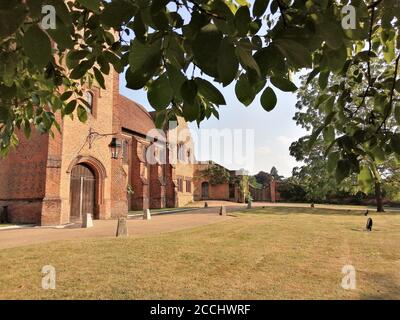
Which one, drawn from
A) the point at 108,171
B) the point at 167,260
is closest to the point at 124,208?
the point at 108,171

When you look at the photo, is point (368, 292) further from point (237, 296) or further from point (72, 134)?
point (72, 134)

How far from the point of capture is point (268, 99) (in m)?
1.61

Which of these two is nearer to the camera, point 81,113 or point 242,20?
point 242,20

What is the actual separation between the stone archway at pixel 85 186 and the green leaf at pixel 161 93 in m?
19.3

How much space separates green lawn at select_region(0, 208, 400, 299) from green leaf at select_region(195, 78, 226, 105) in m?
4.93

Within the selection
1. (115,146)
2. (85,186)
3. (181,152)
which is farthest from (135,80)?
(181,152)

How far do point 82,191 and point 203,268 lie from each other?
1479cm

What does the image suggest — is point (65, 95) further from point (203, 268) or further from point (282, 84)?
point (203, 268)

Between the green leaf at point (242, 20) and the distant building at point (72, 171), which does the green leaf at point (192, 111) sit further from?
the distant building at point (72, 171)

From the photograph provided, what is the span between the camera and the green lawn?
5.91m

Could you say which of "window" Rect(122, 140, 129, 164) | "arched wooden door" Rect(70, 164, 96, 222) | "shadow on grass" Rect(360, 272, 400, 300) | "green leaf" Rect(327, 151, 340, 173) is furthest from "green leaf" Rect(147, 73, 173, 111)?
"window" Rect(122, 140, 129, 164)

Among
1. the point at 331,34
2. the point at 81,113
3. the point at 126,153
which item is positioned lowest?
the point at 331,34

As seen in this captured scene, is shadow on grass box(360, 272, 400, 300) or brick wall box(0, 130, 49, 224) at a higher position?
brick wall box(0, 130, 49, 224)

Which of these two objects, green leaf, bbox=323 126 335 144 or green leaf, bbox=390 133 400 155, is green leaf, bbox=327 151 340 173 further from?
green leaf, bbox=390 133 400 155
